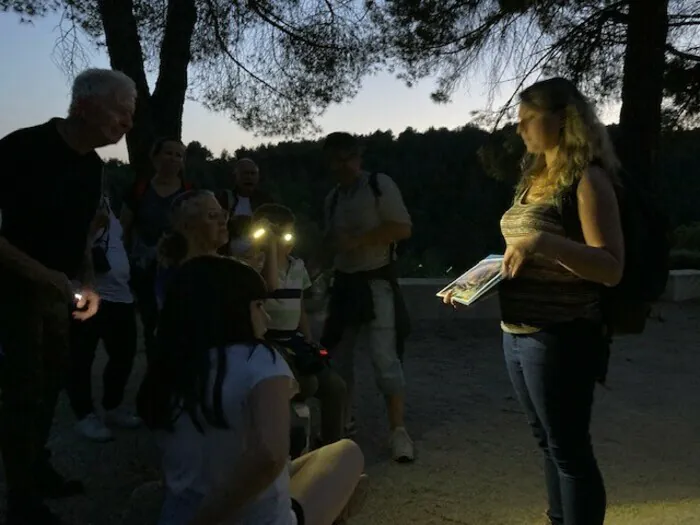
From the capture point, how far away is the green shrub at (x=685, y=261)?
35.5ft

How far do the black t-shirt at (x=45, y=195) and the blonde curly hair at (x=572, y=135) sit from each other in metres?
1.46

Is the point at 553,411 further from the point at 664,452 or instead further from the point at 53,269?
the point at 664,452

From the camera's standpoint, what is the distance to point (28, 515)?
8.63 ft

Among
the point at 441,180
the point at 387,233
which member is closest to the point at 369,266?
the point at 387,233

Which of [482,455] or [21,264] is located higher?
[21,264]

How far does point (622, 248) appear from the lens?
6.84ft

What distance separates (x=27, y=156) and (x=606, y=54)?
6992mm

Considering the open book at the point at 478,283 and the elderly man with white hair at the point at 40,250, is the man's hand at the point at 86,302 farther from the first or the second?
the open book at the point at 478,283

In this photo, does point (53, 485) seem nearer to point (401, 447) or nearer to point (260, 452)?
point (401, 447)

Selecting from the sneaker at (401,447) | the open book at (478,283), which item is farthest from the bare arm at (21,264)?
the sneaker at (401,447)

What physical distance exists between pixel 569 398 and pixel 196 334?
1033 millimetres

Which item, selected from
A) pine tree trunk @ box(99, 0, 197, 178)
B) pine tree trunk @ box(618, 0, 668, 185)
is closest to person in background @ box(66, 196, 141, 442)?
pine tree trunk @ box(99, 0, 197, 178)

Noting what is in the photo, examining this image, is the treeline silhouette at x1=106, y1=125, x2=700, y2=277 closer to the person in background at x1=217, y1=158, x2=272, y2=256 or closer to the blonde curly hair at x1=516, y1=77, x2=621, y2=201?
the person in background at x1=217, y1=158, x2=272, y2=256

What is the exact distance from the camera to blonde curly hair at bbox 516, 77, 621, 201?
213 cm
